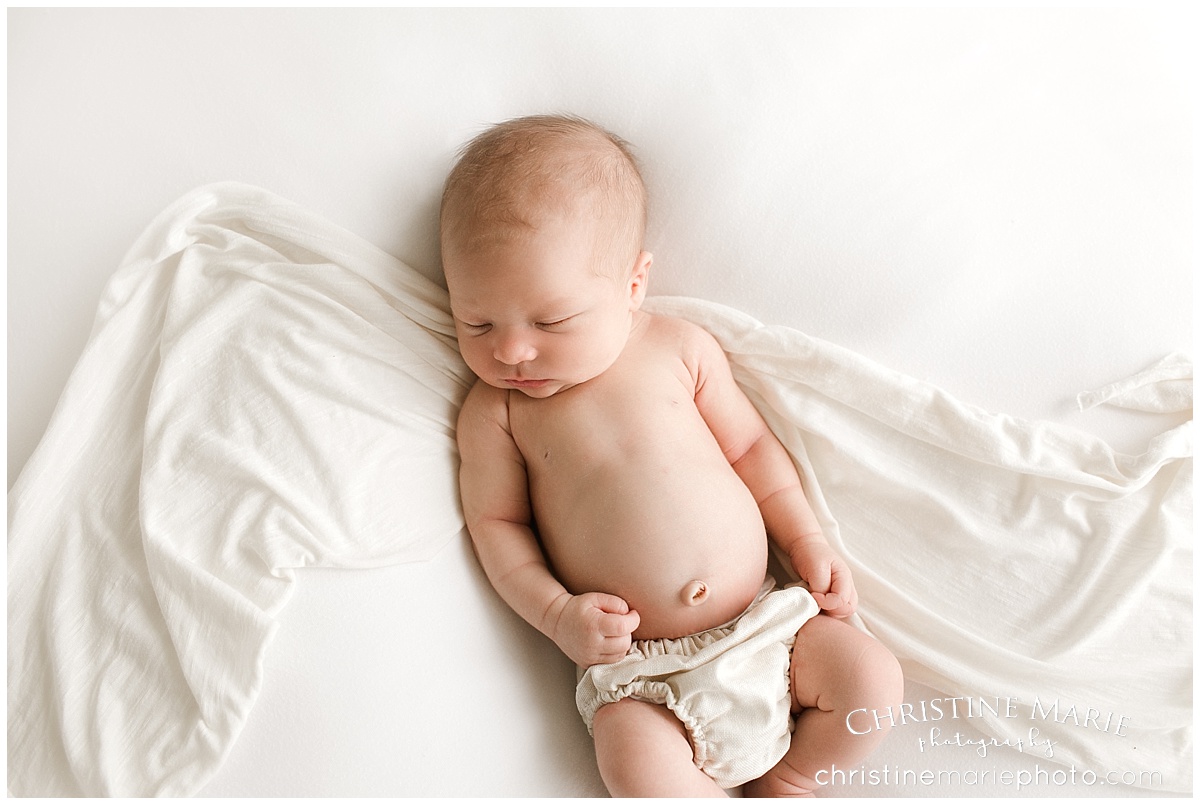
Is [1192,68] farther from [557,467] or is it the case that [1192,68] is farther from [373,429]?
[373,429]

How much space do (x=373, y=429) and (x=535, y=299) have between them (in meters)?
0.27

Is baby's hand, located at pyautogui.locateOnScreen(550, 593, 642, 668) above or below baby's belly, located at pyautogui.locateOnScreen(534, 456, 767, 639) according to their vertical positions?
below

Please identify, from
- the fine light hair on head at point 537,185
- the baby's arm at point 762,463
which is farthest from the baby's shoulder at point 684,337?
the fine light hair on head at point 537,185

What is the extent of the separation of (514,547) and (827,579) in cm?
42

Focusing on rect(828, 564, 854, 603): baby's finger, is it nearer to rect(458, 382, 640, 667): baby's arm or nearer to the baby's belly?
the baby's belly

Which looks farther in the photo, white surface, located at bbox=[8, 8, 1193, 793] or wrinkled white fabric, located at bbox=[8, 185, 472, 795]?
white surface, located at bbox=[8, 8, 1193, 793]

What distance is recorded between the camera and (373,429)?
1.24 meters

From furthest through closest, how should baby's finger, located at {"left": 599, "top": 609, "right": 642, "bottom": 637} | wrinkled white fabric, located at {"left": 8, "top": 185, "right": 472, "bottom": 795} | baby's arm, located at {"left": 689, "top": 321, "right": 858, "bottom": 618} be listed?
baby's arm, located at {"left": 689, "top": 321, "right": 858, "bottom": 618}
baby's finger, located at {"left": 599, "top": 609, "right": 642, "bottom": 637}
wrinkled white fabric, located at {"left": 8, "top": 185, "right": 472, "bottom": 795}

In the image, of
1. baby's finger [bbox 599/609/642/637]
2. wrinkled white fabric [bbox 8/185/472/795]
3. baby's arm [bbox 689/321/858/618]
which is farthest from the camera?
baby's arm [bbox 689/321/858/618]

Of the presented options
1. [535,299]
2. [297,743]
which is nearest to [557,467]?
[535,299]

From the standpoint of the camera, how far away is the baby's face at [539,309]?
3.92 ft

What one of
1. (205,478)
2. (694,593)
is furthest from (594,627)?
(205,478)

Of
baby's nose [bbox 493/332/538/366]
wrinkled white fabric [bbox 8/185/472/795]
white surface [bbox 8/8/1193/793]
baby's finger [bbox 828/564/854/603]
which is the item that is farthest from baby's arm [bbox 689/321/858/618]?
wrinkled white fabric [bbox 8/185/472/795]

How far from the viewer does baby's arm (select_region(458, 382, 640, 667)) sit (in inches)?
46.6
